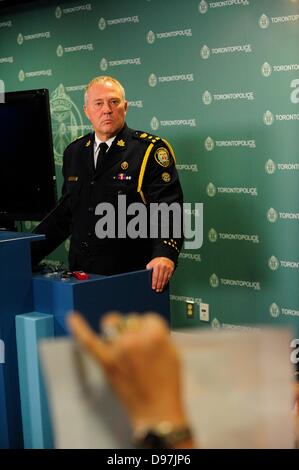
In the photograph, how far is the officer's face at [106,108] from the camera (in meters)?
2.95

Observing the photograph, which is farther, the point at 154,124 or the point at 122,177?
the point at 154,124

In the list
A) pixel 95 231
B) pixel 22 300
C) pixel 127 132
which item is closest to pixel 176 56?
pixel 127 132

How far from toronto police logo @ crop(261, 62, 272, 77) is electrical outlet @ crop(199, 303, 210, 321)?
55.7 inches

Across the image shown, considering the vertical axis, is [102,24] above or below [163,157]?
above

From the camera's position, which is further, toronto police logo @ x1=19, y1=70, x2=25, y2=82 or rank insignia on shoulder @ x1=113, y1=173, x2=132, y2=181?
toronto police logo @ x1=19, y1=70, x2=25, y2=82

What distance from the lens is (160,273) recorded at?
2.28 m

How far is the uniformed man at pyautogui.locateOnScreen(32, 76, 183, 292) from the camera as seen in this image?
292cm

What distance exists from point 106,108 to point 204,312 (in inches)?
65.8

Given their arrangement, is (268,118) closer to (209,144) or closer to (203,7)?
(209,144)

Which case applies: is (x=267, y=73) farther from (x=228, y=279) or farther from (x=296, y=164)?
(x=228, y=279)

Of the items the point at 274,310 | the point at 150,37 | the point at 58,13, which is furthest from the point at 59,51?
the point at 274,310

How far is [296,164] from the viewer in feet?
11.9

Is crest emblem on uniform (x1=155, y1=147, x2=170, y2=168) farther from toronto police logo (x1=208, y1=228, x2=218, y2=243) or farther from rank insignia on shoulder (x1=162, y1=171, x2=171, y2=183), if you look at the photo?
toronto police logo (x1=208, y1=228, x2=218, y2=243)

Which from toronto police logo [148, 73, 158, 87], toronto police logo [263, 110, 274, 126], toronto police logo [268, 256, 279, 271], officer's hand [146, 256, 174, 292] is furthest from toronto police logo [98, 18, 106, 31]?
officer's hand [146, 256, 174, 292]
